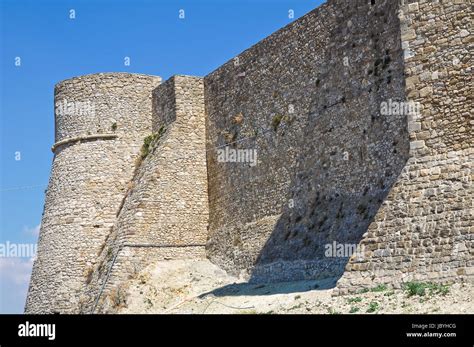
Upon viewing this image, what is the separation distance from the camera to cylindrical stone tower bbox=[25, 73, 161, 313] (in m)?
21.1

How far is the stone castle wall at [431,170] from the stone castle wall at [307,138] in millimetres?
1879

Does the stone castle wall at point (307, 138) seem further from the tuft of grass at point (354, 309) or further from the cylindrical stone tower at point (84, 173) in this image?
the tuft of grass at point (354, 309)

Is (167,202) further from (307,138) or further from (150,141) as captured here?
(307,138)

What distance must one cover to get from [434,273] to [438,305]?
2.83 ft

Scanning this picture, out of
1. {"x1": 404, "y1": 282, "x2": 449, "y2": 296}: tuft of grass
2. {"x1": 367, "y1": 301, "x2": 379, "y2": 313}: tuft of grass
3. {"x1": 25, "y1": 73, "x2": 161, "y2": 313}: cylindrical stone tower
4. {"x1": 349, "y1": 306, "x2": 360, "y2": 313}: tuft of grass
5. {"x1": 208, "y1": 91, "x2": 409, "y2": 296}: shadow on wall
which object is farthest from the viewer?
{"x1": 25, "y1": 73, "x2": 161, "y2": 313}: cylindrical stone tower

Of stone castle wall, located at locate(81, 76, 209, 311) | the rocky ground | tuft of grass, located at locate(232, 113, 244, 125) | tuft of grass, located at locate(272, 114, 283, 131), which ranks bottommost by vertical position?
the rocky ground

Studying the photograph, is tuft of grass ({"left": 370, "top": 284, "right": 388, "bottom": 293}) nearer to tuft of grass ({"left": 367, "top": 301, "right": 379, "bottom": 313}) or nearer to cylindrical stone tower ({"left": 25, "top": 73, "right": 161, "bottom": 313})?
tuft of grass ({"left": 367, "top": 301, "right": 379, "bottom": 313})

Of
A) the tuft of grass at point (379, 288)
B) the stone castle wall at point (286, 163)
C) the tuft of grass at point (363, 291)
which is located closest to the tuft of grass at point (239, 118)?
the stone castle wall at point (286, 163)

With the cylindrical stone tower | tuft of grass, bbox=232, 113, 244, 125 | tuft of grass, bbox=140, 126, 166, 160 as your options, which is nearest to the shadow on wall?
tuft of grass, bbox=232, 113, 244, 125

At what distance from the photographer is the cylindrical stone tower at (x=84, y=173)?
21.1 m

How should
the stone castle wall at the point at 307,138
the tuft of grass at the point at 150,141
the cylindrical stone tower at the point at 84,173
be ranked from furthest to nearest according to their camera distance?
the tuft of grass at the point at 150,141, the cylindrical stone tower at the point at 84,173, the stone castle wall at the point at 307,138

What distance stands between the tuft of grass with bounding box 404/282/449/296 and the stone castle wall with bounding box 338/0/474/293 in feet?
0.43

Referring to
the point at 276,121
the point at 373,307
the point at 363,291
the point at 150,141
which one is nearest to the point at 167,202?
the point at 150,141

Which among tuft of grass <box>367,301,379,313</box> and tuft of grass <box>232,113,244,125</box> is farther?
tuft of grass <box>232,113,244,125</box>
